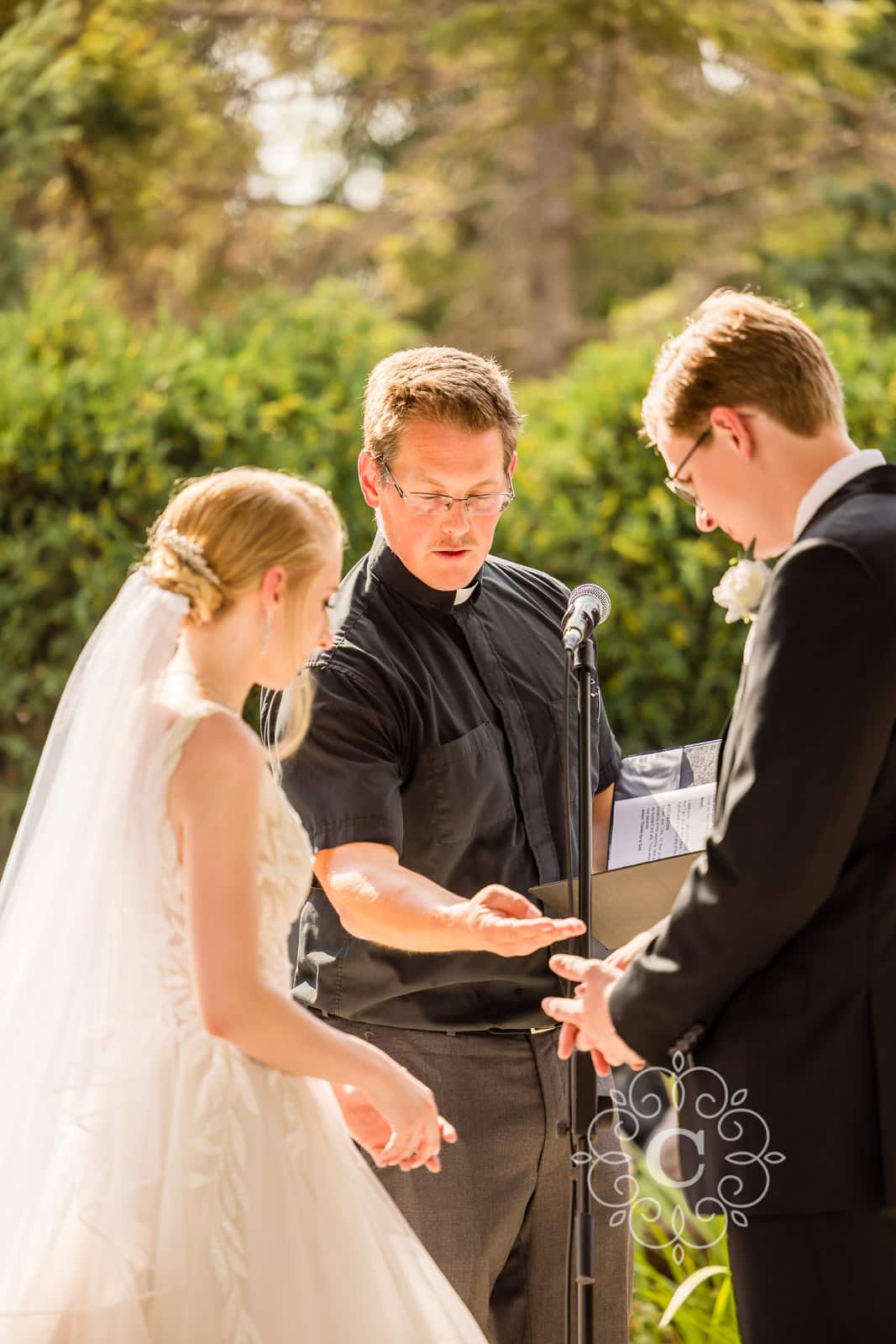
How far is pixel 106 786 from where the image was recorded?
2334 millimetres

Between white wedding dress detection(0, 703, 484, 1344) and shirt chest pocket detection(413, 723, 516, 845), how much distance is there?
1.70 ft

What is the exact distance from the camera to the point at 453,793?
2.85 meters

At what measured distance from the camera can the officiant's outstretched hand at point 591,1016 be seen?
2.31m

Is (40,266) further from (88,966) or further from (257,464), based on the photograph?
(88,966)

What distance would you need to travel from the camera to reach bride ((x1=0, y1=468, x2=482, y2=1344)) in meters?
2.14

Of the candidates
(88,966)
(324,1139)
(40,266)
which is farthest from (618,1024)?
(40,266)

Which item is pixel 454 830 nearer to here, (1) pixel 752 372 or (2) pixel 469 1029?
(2) pixel 469 1029

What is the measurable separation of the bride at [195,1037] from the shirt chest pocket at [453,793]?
510 millimetres

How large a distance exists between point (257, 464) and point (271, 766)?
113 inches

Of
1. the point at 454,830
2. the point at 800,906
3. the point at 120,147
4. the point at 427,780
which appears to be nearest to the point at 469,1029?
the point at 454,830

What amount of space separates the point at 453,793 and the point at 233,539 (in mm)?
770

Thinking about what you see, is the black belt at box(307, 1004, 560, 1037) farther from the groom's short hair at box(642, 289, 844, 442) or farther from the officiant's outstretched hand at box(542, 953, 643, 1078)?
the groom's short hair at box(642, 289, 844, 442)

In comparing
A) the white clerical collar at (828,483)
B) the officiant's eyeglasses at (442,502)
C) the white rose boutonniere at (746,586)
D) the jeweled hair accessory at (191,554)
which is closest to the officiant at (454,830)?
the officiant's eyeglasses at (442,502)

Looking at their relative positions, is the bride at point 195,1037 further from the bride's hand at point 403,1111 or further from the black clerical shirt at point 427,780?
the black clerical shirt at point 427,780
